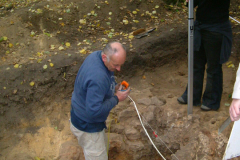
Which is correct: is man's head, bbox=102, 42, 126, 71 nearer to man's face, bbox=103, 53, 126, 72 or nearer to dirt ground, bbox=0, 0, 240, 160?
man's face, bbox=103, 53, 126, 72

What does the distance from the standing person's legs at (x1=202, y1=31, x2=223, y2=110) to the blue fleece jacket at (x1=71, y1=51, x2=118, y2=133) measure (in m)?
1.62

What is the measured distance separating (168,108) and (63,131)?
1909 millimetres

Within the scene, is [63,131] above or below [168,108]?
below

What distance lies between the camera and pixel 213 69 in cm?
323

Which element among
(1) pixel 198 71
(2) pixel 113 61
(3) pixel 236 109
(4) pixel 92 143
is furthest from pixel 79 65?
(3) pixel 236 109

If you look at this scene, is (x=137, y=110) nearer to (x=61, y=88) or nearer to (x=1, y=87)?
(x=61, y=88)

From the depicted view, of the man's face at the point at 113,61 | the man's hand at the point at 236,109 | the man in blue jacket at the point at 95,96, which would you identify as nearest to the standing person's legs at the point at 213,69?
the man in blue jacket at the point at 95,96

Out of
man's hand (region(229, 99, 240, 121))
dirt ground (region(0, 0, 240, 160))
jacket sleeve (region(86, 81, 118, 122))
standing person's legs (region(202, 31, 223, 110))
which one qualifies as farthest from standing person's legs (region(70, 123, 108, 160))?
standing person's legs (region(202, 31, 223, 110))

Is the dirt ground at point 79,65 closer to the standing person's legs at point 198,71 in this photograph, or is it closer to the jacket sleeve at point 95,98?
the standing person's legs at point 198,71

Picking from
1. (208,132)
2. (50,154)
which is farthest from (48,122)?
(208,132)

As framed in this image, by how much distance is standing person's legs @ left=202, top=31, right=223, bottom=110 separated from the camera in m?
3.05

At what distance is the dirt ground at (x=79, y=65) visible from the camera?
3297mm

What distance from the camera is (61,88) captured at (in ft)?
14.3

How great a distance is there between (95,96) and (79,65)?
8.29 feet
